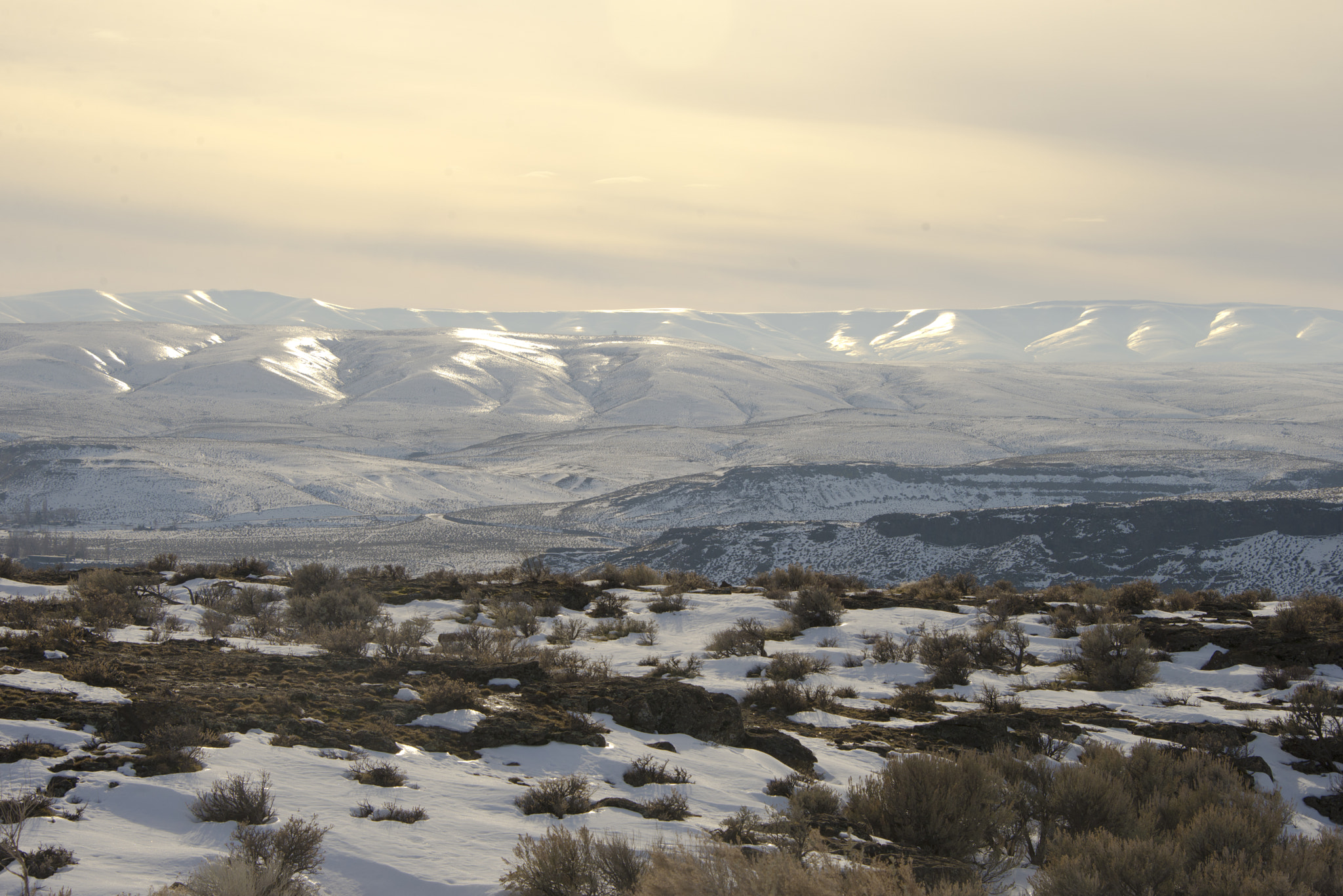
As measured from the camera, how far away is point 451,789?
605 cm

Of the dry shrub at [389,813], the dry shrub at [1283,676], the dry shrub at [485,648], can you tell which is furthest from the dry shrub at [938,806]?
the dry shrub at [1283,676]

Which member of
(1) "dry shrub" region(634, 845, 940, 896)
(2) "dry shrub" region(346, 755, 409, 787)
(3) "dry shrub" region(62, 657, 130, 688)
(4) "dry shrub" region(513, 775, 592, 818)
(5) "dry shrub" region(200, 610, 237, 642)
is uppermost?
(1) "dry shrub" region(634, 845, 940, 896)

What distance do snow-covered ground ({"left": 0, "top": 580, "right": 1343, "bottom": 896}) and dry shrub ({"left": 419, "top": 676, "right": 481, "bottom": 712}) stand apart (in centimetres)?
24

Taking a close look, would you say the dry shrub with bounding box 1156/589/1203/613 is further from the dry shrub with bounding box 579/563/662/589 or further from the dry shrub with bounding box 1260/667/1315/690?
the dry shrub with bounding box 579/563/662/589

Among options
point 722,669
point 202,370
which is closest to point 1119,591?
point 722,669

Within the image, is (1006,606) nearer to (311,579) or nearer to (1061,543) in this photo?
(311,579)

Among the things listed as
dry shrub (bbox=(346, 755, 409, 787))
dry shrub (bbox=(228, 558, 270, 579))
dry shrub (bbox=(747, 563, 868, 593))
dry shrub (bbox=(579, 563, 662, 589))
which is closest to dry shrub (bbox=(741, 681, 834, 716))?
dry shrub (bbox=(346, 755, 409, 787))

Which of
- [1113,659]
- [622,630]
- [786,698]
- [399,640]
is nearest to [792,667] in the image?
→ [786,698]

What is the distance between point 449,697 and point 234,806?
274 centimetres

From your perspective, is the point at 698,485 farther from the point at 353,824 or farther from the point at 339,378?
the point at 339,378

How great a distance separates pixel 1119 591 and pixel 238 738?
15.4 m

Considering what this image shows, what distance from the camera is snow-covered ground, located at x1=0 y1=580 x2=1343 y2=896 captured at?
463 cm

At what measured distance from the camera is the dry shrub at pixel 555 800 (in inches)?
→ 230

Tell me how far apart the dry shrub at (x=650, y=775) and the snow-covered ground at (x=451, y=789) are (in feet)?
0.20
